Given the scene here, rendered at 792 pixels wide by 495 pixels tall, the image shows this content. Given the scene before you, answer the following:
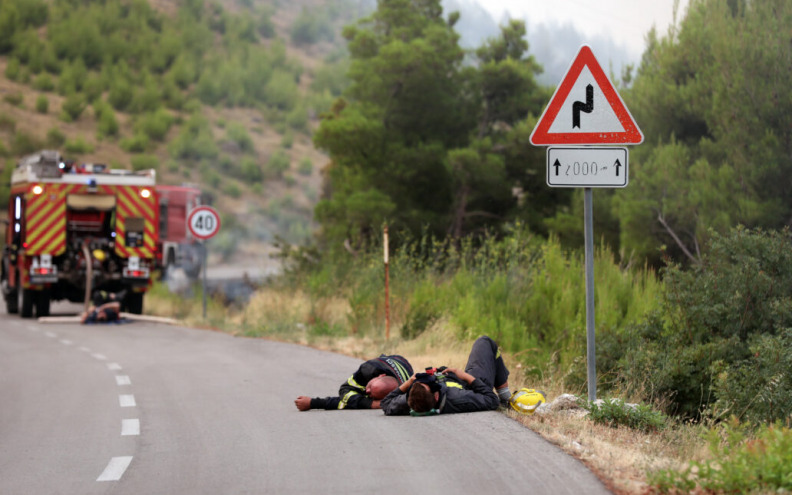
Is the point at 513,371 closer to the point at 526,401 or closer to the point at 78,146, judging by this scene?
the point at 526,401

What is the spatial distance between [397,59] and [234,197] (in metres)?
43.4

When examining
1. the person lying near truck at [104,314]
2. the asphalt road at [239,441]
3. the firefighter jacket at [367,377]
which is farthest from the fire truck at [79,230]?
the firefighter jacket at [367,377]

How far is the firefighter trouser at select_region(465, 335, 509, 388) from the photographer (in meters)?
9.15

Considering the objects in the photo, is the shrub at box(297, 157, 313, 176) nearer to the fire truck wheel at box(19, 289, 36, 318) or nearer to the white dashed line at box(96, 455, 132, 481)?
the fire truck wheel at box(19, 289, 36, 318)

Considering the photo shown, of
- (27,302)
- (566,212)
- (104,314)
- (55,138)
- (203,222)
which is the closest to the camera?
(203,222)

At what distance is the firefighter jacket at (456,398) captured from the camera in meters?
8.90

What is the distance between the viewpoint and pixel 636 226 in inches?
808

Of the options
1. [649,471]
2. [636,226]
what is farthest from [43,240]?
[649,471]

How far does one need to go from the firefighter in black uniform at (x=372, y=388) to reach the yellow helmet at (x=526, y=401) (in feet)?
3.98

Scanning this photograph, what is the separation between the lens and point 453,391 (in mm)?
8945

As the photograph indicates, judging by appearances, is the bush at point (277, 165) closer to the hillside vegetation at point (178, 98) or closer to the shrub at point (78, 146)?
the hillside vegetation at point (178, 98)

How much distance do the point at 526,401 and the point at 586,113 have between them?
8.36ft

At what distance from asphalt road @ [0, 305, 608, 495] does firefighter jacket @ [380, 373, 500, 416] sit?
4.7 inches

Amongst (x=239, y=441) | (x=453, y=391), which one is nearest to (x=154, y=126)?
(x=453, y=391)
